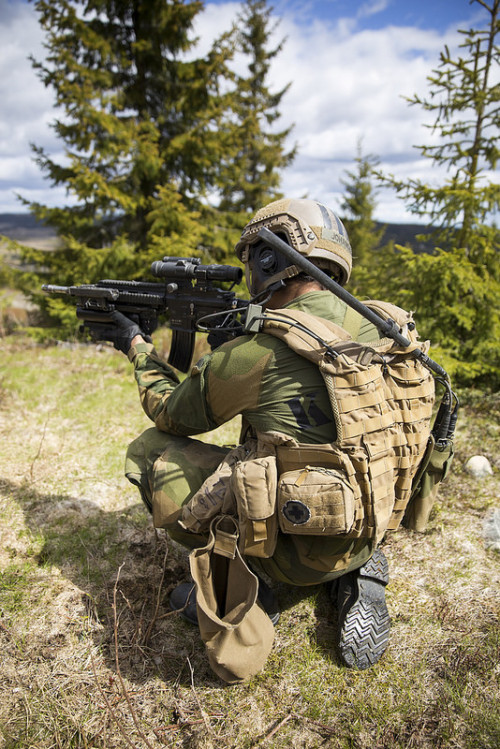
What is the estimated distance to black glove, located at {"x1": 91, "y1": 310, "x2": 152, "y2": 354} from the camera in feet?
11.6

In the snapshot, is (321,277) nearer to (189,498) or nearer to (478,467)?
(189,498)

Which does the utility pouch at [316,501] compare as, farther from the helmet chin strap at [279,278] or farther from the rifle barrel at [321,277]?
the helmet chin strap at [279,278]

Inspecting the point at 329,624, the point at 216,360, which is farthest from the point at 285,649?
the point at 216,360

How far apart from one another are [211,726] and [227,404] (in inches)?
61.0

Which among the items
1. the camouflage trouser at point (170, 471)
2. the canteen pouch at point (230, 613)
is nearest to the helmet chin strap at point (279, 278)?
the camouflage trouser at point (170, 471)

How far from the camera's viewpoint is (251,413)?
2277 millimetres

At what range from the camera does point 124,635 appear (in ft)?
9.01

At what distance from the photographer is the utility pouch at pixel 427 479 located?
2676 mm

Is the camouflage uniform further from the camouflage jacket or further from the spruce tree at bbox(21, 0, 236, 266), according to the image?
the spruce tree at bbox(21, 0, 236, 266)

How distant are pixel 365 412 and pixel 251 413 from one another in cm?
55

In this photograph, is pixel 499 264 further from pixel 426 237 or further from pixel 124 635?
pixel 124 635

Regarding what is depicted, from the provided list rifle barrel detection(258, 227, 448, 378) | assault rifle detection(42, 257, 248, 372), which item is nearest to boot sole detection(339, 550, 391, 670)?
rifle barrel detection(258, 227, 448, 378)

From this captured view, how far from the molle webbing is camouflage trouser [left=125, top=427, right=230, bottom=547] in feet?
2.05

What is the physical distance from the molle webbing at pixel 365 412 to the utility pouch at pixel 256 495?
0.12 m
